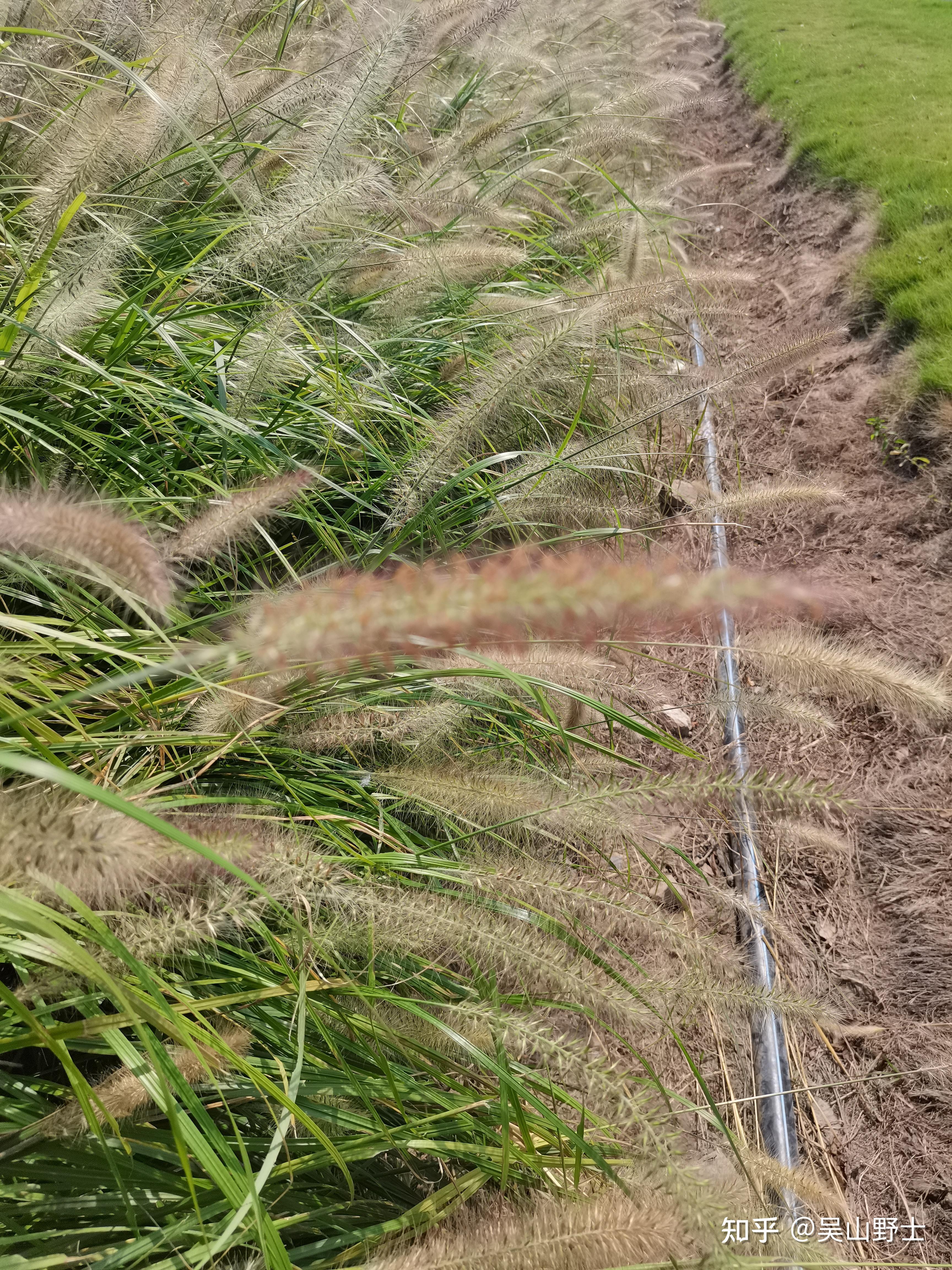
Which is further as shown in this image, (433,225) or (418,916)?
(433,225)

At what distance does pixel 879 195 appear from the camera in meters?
5.33

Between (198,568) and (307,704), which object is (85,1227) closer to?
(307,704)

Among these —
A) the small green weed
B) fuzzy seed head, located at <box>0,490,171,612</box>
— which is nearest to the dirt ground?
the small green weed

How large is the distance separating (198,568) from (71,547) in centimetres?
110

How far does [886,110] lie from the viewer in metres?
6.68

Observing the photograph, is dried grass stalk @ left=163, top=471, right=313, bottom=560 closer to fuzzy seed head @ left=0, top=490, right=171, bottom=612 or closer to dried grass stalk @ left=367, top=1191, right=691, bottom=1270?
fuzzy seed head @ left=0, top=490, right=171, bottom=612

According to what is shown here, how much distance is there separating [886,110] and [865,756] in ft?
21.4

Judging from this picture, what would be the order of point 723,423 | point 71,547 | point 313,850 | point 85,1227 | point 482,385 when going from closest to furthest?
point 71,547, point 85,1227, point 313,850, point 482,385, point 723,423

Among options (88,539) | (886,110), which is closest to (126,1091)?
(88,539)

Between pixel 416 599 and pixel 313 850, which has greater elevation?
pixel 416 599

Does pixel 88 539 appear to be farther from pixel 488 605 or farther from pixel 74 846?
pixel 488 605

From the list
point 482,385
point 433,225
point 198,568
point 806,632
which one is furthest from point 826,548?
point 198,568

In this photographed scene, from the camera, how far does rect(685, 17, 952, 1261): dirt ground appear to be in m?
1.90

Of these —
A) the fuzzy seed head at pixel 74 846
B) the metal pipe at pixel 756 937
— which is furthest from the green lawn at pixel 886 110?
the fuzzy seed head at pixel 74 846
